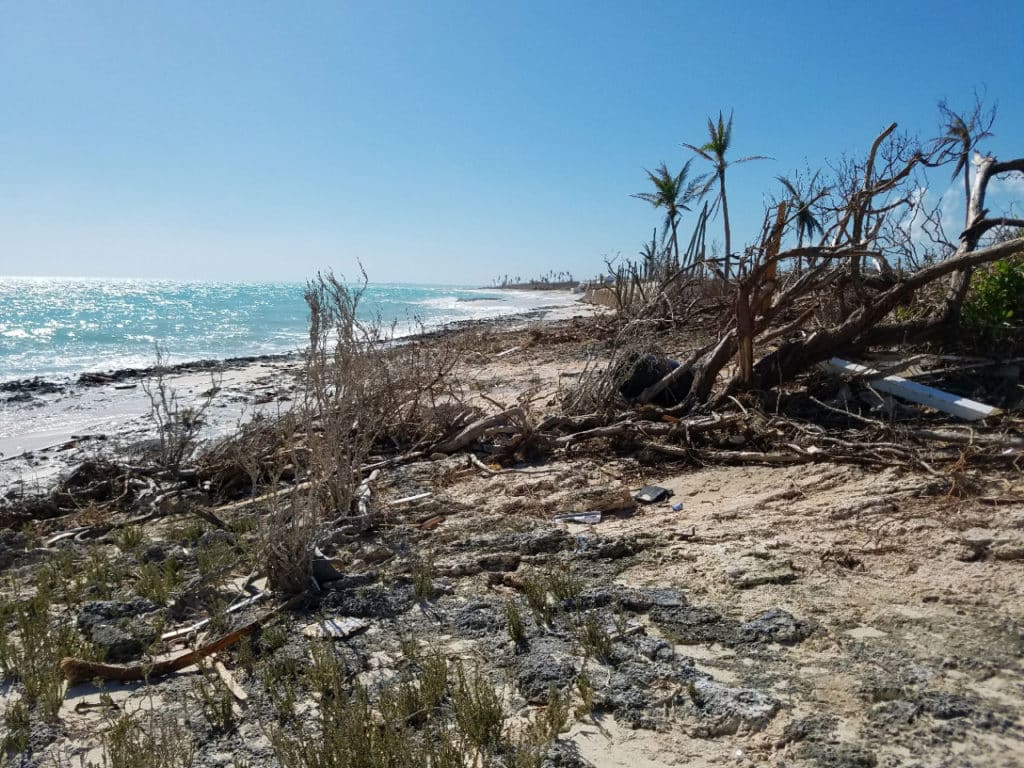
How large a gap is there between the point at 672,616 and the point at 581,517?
146cm

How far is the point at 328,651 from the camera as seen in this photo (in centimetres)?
296

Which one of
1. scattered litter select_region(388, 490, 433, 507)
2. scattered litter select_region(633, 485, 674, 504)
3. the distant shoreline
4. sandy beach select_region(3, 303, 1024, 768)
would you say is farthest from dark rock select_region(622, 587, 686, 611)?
the distant shoreline

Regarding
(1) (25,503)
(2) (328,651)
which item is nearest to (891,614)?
(2) (328,651)

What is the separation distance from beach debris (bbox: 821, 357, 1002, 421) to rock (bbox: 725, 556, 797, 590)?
2606 mm

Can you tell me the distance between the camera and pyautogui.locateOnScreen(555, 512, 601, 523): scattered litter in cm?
446

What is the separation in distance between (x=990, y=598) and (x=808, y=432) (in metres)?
2.35

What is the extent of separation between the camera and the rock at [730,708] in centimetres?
234

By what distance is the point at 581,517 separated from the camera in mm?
4512

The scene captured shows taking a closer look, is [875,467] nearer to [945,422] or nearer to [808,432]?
[808,432]

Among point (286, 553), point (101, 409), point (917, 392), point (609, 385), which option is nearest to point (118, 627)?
point (286, 553)

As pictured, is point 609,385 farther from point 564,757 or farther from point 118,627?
point 564,757

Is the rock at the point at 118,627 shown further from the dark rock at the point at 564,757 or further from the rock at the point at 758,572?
the rock at the point at 758,572

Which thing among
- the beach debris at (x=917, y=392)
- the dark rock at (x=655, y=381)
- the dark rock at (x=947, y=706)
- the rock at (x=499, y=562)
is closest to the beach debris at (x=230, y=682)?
the rock at (x=499, y=562)

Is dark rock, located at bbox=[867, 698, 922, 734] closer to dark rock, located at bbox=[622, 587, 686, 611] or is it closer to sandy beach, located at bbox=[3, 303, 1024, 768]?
sandy beach, located at bbox=[3, 303, 1024, 768]
